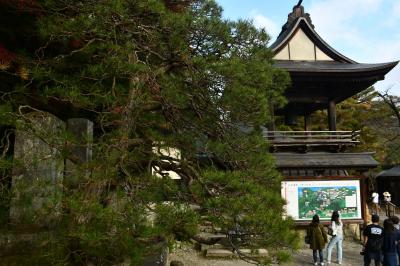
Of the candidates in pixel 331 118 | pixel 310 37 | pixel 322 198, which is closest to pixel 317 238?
pixel 322 198

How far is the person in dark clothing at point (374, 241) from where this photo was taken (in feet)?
21.1

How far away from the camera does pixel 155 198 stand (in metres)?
3.05

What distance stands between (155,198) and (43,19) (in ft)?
6.60

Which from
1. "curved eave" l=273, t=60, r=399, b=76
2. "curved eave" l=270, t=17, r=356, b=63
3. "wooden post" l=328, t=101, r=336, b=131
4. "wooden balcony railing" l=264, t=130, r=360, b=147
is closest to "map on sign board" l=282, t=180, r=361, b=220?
"wooden balcony railing" l=264, t=130, r=360, b=147

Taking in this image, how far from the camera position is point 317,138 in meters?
11.9

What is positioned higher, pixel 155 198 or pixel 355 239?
pixel 155 198

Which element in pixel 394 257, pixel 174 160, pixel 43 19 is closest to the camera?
pixel 43 19

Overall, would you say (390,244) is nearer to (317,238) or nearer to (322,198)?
(317,238)

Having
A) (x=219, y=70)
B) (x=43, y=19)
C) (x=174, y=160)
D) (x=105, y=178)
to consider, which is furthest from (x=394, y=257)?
(x=43, y=19)

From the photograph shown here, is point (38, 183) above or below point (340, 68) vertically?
below

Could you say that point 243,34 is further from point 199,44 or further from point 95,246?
point 95,246

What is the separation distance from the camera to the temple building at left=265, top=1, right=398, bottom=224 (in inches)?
419

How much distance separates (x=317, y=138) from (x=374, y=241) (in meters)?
5.71

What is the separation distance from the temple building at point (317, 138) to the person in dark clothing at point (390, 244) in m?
3.55
